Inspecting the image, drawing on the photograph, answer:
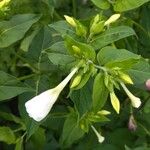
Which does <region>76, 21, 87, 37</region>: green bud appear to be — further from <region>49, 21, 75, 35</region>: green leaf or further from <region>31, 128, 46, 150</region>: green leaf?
<region>31, 128, 46, 150</region>: green leaf

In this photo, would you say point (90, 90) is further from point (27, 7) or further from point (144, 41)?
point (27, 7)

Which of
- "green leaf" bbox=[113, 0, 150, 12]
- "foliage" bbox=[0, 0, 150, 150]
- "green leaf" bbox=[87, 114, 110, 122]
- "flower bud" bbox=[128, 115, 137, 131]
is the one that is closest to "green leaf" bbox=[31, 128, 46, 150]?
"foliage" bbox=[0, 0, 150, 150]

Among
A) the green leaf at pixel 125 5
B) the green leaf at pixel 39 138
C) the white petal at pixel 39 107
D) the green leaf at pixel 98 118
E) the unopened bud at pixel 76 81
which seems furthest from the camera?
the green leaf at pixel 39 138

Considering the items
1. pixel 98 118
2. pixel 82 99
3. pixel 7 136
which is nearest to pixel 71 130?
pixel 98 118

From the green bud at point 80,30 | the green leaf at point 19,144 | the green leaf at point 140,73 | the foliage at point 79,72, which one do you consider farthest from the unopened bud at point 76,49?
the green leaf at point 19,144

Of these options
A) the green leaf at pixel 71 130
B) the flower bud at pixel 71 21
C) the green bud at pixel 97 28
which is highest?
the flower bud at pixel 71 21

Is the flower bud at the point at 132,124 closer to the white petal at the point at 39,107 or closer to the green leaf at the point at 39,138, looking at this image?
the green leaf at the point at 39,138

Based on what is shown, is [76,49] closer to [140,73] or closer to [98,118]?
[140,73]
